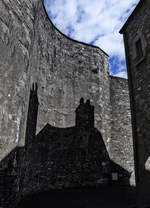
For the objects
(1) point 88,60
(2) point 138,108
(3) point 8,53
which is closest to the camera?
(3) point 8,53

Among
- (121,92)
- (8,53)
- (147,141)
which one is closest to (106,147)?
(121,92)

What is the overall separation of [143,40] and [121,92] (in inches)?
189

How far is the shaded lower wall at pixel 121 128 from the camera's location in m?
8.44

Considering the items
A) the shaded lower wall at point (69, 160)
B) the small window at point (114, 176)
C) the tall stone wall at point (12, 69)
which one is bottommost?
the small window at point (114, 176)

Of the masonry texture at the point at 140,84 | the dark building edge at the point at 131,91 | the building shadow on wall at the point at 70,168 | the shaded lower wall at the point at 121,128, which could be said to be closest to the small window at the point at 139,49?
the masonry texture at the point at 140,84

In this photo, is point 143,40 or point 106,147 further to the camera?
point 106,147

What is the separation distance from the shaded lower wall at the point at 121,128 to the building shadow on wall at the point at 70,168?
0.40m

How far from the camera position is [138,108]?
16.9 feet

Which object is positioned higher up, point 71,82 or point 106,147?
point 71,82

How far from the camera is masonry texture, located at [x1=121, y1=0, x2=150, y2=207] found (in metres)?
4.53

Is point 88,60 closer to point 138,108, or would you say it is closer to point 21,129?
point 138,108

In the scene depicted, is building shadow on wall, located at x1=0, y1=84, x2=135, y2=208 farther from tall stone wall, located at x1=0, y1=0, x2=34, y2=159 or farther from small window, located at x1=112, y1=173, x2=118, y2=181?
tall stone wall, located at x1=0, y1=0, x2=34, y2=159

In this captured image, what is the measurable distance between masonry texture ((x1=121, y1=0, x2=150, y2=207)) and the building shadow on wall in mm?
906

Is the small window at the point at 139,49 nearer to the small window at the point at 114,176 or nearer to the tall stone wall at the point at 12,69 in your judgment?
the tall stone wall at the point at 12,69
